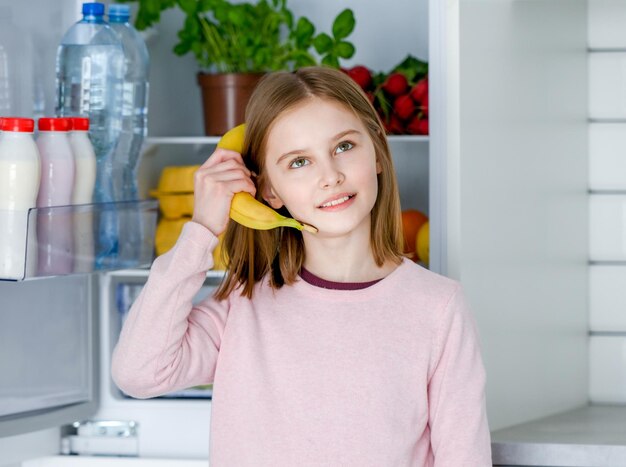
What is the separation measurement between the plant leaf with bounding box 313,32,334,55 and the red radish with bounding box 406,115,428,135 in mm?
220

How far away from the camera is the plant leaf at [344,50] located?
2.05m

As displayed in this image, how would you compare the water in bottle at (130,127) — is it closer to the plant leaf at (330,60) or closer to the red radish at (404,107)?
the plant leaf at (330,60)

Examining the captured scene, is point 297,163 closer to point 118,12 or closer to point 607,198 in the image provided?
point 118,12

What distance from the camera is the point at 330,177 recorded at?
52.1 inches

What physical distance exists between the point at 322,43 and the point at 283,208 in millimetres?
651

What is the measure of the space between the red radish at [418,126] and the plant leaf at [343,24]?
219 millimetres

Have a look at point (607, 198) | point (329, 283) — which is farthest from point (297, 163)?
point (607, 198)

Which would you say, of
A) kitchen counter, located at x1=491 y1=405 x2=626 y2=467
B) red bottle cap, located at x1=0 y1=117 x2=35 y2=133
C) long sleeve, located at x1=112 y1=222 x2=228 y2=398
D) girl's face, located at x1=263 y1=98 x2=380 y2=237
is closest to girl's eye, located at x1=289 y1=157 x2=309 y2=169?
girl's face, located at x1=263 y1=98 x2=380 y2=237

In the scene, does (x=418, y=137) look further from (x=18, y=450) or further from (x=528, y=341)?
(x=18, y=450)

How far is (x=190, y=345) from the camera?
→ 55.2 inches

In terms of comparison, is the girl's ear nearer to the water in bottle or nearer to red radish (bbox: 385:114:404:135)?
the water in bottle

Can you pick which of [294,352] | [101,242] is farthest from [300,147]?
[101,242]

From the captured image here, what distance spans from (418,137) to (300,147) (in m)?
0.65

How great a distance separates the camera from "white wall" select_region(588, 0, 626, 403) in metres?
1.97
